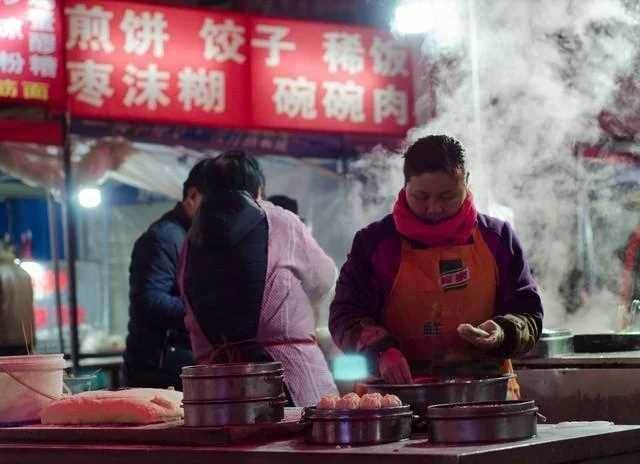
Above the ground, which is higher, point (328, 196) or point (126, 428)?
point (328, 196)

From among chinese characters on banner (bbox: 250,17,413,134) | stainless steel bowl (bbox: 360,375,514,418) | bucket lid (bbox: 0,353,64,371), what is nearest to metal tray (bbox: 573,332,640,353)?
stainless steel bowl (bbox: 360,375,514,418)

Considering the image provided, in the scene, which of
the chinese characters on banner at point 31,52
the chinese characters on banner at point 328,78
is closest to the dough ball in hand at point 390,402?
the chinese characters on banner at point 31,52

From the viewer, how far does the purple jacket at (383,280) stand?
11.9 feet

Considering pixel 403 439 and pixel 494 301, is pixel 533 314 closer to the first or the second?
pixel 494 301

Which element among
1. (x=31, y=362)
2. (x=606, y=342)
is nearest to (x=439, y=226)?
(x=31, y=362)

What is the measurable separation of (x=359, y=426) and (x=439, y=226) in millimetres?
1024

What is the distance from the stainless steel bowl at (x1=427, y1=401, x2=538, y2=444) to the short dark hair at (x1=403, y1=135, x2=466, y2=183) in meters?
1.03

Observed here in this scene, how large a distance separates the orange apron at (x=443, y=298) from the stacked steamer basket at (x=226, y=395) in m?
0.73

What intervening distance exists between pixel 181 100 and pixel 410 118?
207 cm

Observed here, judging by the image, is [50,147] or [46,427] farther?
[50,147]

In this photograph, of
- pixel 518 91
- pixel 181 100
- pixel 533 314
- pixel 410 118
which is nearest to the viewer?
pixel 533 314

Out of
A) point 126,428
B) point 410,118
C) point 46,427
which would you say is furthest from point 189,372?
point 410,118

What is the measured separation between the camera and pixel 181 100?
845cm

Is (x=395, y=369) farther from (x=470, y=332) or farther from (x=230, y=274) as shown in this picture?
(x=230, y=274)
